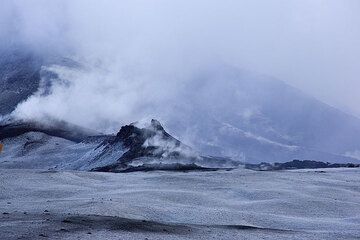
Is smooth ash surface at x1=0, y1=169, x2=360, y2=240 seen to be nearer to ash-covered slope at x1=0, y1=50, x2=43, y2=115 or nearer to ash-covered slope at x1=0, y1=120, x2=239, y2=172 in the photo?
ash-covered slope at x1=0, y1=120, x2=239, y2=172

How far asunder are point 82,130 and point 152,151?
8.33 m

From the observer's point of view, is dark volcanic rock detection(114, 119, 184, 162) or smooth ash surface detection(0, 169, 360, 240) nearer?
smooth ash surface detection(0, 169, 360, 240)

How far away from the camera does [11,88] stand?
35.6 meters

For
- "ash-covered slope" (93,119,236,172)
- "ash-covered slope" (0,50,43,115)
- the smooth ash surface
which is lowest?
the smooth ash surface

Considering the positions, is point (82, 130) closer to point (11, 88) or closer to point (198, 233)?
point (11, 88)

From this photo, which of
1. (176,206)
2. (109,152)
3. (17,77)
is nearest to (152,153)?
(109,152)

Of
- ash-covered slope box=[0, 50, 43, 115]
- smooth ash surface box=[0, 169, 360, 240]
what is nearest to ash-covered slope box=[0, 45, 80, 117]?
ash-covered slope box=[0, 50, 43, 115]

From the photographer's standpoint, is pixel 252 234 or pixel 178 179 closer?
pixel 252 234

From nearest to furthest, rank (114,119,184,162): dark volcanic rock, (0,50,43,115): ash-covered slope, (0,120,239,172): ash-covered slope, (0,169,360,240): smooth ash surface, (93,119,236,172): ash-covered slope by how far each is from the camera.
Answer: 1. (0,169,360,240): smooth ash surface
2. (93,119,236,172): ash-covered slope
3. (0,120,239,172): ash-covered slope
4. (114,119,184,162): dark volcanic rock
5. (0,50,43,115): ash-covered slope

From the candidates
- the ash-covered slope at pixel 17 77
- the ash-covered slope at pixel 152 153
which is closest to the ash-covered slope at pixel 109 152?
the ash-covered slope at pixel 152 153

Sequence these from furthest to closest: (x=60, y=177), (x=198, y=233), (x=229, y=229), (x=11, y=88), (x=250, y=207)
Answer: (x=11, y=88)
(x=60, y=177)
(x=250, y=207)
(x=229, y=229)
(x=198, y=233)

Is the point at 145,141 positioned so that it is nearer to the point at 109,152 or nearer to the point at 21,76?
the point at 109,152

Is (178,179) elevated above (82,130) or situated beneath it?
situated beneath

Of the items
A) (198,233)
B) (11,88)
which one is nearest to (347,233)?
(198,233)
